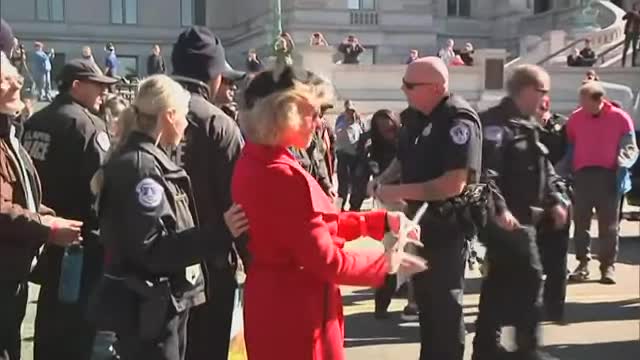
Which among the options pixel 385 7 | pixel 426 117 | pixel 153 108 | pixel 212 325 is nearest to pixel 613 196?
pixel 426 117

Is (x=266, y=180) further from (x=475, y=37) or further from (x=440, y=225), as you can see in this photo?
(x=475, y=37)

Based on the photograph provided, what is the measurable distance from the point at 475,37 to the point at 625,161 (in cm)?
4354

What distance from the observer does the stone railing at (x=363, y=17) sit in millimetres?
47875

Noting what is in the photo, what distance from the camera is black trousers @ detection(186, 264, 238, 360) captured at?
545 cm

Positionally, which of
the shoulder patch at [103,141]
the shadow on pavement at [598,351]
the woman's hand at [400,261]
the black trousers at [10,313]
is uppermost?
the shoulder patch at [103,141]

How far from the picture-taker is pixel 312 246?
12.6ft

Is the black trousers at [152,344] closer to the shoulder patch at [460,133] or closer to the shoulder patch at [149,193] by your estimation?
the shoulder patch at [149,193]

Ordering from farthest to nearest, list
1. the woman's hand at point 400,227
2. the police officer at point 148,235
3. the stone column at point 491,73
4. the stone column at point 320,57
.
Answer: the stone column at point 320,57, the stone column at point 491,73, the police officer at point 148,235, the woman's hand at point 400,227

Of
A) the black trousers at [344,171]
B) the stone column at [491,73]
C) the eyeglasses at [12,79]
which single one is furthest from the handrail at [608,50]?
the eyeglasses at [12,79]

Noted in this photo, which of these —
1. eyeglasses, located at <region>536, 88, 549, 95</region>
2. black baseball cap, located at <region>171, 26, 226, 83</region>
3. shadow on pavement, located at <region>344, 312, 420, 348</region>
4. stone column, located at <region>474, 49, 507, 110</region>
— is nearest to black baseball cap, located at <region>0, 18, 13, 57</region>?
black baseball cap, located at <region>171, 26, 226, 83</region>

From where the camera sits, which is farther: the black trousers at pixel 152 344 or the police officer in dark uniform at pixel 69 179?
the police officer in dark uniform at pixel 69 179

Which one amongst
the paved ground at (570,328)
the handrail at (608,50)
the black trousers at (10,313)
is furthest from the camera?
the handrail at (608,50)

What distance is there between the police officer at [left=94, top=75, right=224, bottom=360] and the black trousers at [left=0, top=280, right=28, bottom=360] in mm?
755

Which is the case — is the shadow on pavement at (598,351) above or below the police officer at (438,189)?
below
